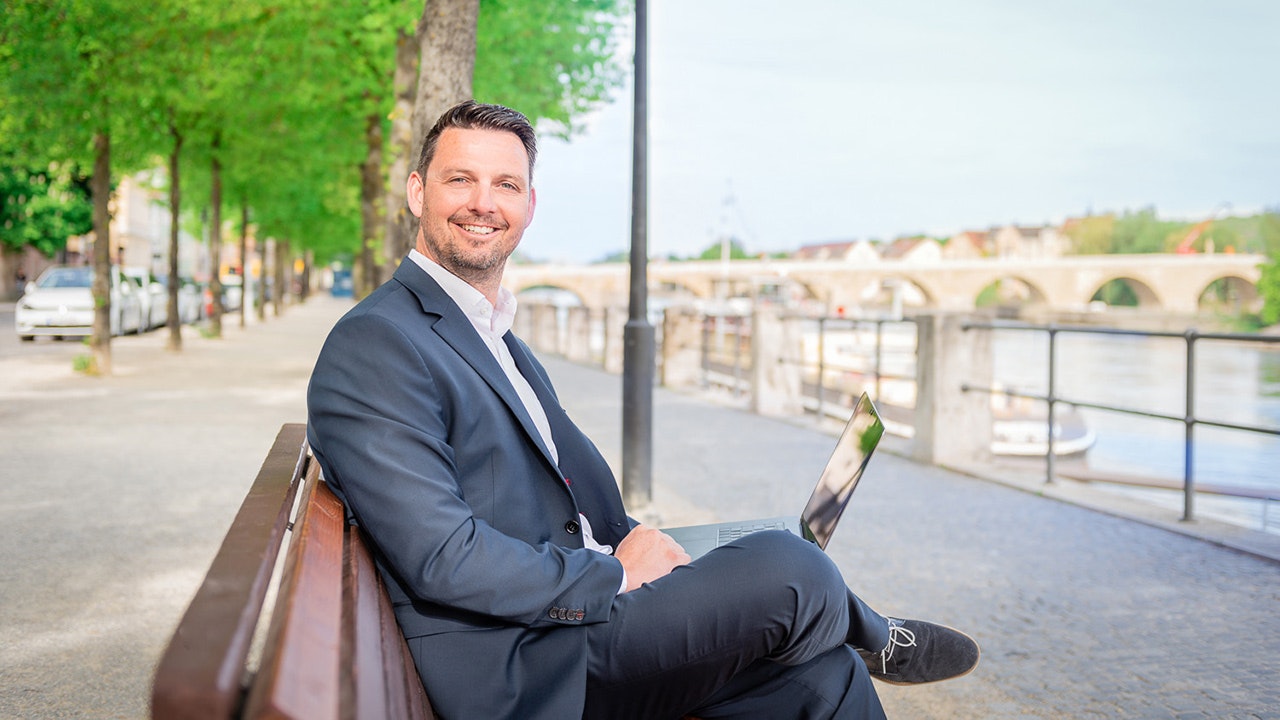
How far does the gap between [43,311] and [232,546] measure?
22.3 meters

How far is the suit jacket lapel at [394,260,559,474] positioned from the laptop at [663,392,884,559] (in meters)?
0.59

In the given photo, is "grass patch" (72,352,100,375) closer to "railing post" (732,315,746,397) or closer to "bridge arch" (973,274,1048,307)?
"railing post" (732,315,746,397)

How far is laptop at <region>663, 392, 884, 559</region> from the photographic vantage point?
2.54 metres

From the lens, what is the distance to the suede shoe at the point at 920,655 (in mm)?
2555

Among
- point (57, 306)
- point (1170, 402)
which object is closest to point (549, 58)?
point (57, 306)

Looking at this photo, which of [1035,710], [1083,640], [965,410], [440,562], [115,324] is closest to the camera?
[440,562]

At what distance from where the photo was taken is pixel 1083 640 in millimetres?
4242

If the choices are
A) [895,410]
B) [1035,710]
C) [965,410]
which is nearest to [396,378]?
[1035,710]

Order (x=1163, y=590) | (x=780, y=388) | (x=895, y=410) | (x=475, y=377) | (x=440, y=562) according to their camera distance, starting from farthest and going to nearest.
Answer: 1. (x=895, y=410)
2. (x=780, y=388)
3. (x=1163, y=590)
4. (x=475, y=377)
5. (x=440, y=562)

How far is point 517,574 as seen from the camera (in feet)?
6.57

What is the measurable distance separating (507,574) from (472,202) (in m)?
0.86

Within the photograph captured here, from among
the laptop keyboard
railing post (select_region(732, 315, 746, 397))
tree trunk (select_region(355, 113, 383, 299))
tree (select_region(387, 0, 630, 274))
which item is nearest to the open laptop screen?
A: the laptop keyboard

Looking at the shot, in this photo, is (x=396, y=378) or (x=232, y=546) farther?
(x=396, y=378)

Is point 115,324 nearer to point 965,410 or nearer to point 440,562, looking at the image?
point 965,410
